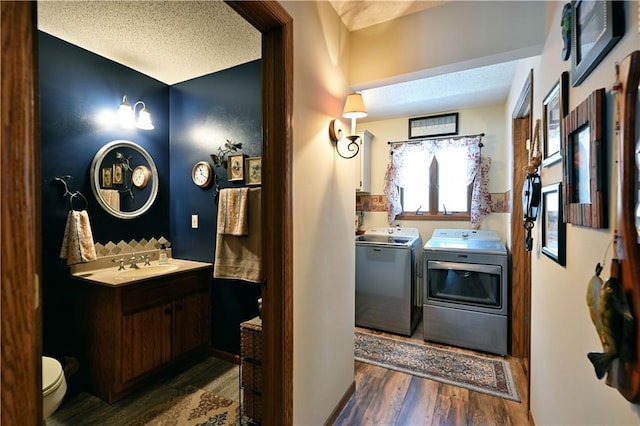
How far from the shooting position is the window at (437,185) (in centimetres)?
340

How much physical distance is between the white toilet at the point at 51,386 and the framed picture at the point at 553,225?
2.27m

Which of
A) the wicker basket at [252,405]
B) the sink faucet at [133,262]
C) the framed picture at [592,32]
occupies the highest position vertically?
the framed picture at [592,32]

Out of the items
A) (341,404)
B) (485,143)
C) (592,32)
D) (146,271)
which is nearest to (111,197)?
(146,271)

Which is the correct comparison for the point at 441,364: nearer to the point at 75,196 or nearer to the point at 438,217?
the point at 438,217

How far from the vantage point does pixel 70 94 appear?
2.09 m

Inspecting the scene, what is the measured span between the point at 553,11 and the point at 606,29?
79 cm

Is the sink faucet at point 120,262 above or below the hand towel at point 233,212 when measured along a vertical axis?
below

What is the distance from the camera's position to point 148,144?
261 centimetres

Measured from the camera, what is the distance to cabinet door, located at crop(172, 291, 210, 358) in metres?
2.33

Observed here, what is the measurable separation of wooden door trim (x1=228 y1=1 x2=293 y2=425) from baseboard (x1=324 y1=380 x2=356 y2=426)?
1.73 ft

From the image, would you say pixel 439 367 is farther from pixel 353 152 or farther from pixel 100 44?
pixel 100 44

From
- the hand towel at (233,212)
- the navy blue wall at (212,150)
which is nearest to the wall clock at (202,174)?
the navy blue wall at (212,150)

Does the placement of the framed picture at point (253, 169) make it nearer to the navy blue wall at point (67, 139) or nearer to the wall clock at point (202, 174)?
the wall clock at point (202, 174)

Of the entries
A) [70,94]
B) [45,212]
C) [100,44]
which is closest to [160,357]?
[45,212]
